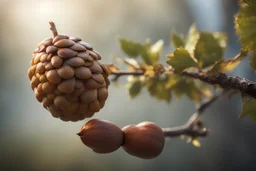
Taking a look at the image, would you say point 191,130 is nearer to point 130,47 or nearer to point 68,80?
point 130,47

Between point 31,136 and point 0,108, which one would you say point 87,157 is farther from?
point 0,108

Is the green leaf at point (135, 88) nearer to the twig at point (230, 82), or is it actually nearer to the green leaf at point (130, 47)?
the green leaf at point (130, 47)

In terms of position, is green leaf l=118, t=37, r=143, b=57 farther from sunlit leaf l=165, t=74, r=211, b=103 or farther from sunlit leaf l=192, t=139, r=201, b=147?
sunlit leaf l=192, t=139, r=201, b=147

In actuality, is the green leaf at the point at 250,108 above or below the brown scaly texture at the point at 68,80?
above

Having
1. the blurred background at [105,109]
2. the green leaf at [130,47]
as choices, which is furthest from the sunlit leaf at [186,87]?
the blurred background at [105,109]

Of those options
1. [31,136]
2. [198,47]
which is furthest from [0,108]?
[198,47]

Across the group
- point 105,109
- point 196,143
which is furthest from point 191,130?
point 105,109
